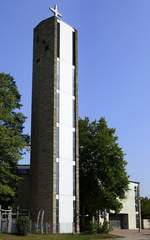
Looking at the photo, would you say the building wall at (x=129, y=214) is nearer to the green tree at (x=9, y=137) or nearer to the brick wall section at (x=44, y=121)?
the brick wall section at (x=44, y=121)

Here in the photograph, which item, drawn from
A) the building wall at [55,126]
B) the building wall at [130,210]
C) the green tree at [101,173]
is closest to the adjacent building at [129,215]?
the building wall at [130,210]

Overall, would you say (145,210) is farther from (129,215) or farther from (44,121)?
(44,121)

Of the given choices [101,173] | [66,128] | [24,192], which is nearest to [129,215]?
[101,173]

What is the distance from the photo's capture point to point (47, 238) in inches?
1732

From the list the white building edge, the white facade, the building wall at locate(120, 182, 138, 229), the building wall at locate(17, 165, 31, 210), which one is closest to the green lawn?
the white facade

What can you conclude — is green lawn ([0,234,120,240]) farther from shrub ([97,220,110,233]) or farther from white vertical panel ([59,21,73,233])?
white vertical panel ([59,21,73,233])

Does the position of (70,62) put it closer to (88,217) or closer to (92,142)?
(92,142)

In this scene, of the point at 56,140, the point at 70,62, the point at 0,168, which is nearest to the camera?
the point at 0,168

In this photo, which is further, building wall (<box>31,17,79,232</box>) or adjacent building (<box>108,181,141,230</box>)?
adjacent building (<box>108,181,141,230</box>)

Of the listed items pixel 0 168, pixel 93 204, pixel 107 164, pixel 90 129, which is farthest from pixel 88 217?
pixel 0 168

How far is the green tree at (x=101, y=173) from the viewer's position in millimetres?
61375

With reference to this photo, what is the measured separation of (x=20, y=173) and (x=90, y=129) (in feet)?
39.2

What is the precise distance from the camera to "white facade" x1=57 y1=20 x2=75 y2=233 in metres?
52.5

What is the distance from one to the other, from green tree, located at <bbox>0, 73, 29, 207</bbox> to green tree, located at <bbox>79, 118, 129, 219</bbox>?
11.5m
